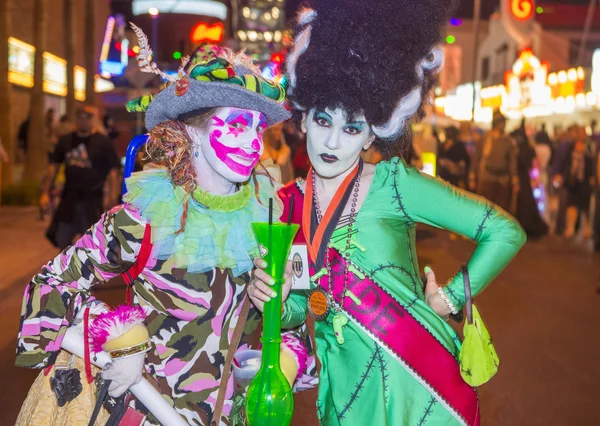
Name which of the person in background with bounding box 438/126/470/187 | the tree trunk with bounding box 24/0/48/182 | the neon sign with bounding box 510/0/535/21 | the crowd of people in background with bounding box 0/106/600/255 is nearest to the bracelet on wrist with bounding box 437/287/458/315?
the crowd of people in background with bounding box 0/106/600/255

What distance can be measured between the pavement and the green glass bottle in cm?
293

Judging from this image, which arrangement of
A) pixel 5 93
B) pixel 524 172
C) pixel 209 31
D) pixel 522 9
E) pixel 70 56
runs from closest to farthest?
pixel 524 172
pixel 5 93
pixel 70 56
pixel 522 9
pixel 209 31

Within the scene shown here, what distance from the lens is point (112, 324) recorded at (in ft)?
8.77

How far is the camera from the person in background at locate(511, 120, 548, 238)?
1562cm

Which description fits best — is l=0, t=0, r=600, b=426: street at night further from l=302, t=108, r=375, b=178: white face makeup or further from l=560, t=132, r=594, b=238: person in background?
l=560, t=132, r=594, b=238: person in background

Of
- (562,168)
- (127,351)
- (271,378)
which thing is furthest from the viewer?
(562,168)

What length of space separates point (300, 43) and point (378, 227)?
A: 76 cm

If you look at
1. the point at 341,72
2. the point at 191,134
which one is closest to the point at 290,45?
the point at 341,72

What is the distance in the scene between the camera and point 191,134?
3131 mm

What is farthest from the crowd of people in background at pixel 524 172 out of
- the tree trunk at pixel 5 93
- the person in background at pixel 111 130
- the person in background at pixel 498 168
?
the tree trunk at pixel 5 93

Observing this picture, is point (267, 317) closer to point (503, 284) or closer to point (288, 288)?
point (288, 288)

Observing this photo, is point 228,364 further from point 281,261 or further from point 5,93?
point 5,93

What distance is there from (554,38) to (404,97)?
4342cm

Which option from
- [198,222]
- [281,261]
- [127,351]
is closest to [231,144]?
[198,222]
